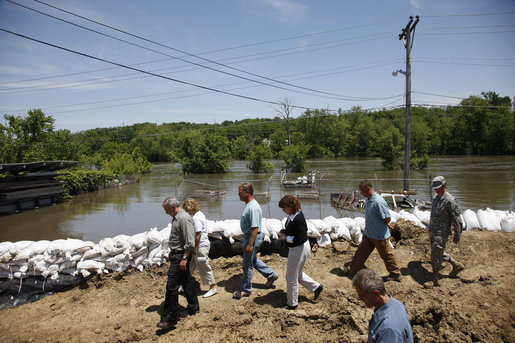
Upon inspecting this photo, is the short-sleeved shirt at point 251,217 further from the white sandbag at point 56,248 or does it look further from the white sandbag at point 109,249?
the white sandbag at point 56,248

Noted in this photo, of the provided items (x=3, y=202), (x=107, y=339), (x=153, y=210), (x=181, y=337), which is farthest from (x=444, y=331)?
(x=3, y=202)

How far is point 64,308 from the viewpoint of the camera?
483 centimetres

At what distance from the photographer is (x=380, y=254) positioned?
4.69m

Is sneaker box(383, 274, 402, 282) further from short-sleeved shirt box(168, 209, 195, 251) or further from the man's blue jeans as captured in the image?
short-sleeved shirt box(168, 209, 195, 251)

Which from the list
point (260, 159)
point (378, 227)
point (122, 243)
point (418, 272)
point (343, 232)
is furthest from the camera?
point (260, 159)

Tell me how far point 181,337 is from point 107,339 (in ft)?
3.08

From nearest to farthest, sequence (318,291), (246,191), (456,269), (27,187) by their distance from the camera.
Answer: (318,291) → (246,191) → (456,269) → (27,187)

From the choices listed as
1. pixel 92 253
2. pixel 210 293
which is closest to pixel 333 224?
pixel 210 293

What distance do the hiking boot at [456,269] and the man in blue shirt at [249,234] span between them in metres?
2.73

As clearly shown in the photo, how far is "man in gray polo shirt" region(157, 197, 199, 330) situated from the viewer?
3977 millimetres

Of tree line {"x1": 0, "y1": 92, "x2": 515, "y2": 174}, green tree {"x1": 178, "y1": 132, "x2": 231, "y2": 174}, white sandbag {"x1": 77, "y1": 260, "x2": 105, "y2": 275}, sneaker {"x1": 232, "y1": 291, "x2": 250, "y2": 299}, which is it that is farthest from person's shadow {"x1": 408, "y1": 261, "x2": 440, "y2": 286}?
green tree {"x1": 178, "y1": 132, "x2": 231, "y2": 174}

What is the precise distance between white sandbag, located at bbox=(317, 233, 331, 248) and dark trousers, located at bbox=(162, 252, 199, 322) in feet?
8.96

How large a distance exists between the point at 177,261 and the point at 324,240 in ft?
10.1

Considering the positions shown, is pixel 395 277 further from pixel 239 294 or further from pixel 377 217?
pixel 239 294
